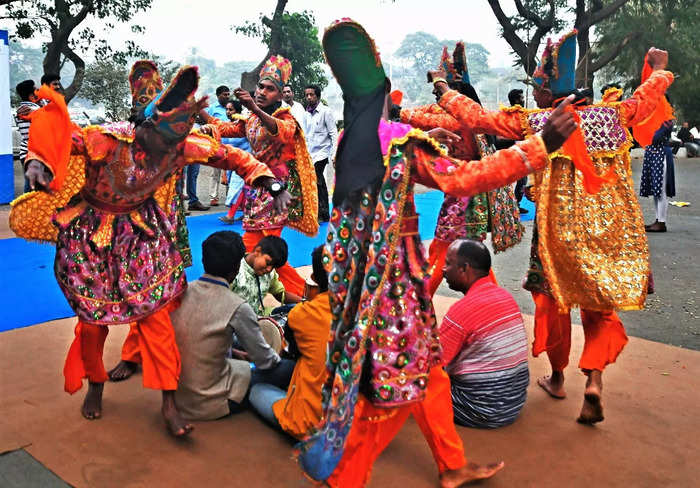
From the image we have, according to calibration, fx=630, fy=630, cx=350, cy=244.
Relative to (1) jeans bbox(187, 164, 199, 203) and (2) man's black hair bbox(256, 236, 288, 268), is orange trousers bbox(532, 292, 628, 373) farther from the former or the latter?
(1) jeans bbox(187, 164, 199, 203)

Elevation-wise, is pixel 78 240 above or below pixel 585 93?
below

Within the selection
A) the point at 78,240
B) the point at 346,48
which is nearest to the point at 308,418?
the point at 78,240

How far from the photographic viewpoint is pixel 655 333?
4531mm

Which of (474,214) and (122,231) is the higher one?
(122,231)

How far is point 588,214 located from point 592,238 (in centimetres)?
12

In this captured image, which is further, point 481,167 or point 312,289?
point 312,289

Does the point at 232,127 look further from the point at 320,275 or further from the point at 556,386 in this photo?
the point at 556,386

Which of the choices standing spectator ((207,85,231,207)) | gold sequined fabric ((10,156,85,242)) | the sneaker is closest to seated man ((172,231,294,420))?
gold sequined fabric ((10,156,85,242))

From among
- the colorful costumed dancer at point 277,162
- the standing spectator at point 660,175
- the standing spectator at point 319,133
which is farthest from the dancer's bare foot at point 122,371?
the standing spectator at point 660,175

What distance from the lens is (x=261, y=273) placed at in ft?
12.9

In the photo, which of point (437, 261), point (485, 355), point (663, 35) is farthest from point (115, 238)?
point (663, 35)

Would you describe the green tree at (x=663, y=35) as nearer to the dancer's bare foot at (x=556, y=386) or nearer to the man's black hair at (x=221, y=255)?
the dancer's bare foot at (x=556, y=386)

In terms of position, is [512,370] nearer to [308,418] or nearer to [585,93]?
[308,418]

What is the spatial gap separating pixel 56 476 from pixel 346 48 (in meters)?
2.06
